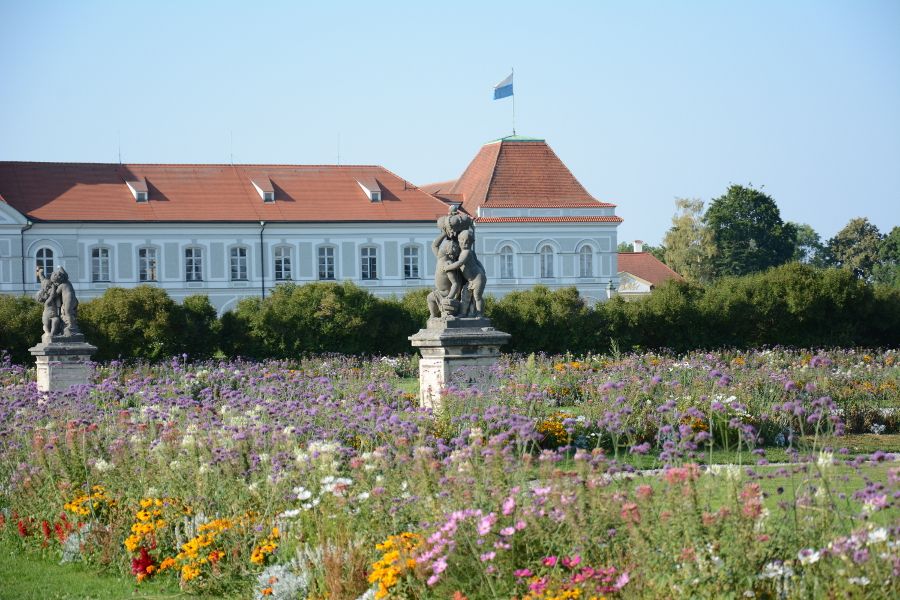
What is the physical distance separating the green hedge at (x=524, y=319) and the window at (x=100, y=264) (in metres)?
20.6

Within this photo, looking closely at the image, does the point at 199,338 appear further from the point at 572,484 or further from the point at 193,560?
the point at 572,484

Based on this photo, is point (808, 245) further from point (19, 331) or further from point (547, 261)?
point (19, 331)

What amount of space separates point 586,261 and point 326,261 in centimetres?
1185

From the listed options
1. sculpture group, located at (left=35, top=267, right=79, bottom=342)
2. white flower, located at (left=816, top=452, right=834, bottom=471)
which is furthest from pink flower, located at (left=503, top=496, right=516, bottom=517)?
sculpture group, located at (left=35, top=267, right=79, bottom=342)

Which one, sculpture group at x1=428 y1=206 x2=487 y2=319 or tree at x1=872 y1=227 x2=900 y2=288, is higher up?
tree at x1=872 y1=227 x2=900 y2=288

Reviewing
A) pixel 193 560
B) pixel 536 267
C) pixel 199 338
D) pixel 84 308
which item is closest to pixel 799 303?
pixel 199 338

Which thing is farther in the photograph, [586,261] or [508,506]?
[586,261]

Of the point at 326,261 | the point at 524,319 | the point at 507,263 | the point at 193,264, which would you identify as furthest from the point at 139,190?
the point at 524,319

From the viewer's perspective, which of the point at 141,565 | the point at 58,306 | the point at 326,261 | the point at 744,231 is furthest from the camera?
the point at 744,231

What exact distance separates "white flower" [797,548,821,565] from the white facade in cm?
4890

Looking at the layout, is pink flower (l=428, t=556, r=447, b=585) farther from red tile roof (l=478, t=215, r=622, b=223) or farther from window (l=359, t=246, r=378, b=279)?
red tile roof (l=478, t=215, r=622, b=223)

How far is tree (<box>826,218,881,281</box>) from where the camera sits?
78.9 metres

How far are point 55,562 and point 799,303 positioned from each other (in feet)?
91.0

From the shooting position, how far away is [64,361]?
20.1 meters
